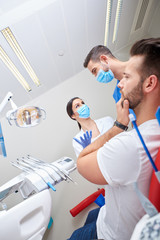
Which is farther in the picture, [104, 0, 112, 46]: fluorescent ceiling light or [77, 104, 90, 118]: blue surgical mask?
[77, 104, 90, 118]: blue surgical mask

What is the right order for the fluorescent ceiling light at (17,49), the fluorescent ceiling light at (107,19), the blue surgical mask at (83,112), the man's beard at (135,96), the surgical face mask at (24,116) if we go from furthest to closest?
the blue surgical mask at (83,112)
the fluorescent ceiling light at (107,19)
the fluorescent ceiling light at (17,49)
the surgical face mask at (24,116)
the man's beard at (135,96)

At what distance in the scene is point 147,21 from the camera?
9.20 ft

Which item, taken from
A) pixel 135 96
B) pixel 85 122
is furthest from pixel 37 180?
pixel 85 122

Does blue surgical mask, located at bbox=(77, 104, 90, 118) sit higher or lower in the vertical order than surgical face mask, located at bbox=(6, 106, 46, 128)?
lower

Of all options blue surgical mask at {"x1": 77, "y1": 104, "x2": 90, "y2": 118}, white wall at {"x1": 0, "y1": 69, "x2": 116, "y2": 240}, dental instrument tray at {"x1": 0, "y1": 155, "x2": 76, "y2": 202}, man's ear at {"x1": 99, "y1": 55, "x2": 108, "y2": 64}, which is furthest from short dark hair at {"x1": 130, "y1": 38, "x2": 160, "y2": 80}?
white wall at {"x1": 0, "y1": 69, "x2": 116, "y2": 240}

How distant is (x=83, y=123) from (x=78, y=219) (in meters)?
1.34

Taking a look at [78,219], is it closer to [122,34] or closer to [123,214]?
[123,214]

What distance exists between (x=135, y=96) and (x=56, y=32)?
5.05 feet

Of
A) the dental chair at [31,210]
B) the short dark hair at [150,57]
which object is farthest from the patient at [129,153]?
the dental chair at [31,210]

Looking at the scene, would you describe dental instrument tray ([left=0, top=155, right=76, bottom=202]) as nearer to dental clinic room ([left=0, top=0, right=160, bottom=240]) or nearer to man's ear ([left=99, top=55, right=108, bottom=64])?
dental clinic room ([left=0, top=0, right=160, bottom=240])

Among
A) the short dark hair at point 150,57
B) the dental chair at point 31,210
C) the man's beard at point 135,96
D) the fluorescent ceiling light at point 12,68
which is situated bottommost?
the dental chair at point 31,210

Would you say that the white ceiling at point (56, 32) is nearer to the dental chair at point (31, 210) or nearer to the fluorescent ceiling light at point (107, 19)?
the fluorescent ceiling light at point (107, 19)

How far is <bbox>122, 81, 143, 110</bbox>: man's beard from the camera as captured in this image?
0.82 meters

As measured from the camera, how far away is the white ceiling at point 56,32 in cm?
156
